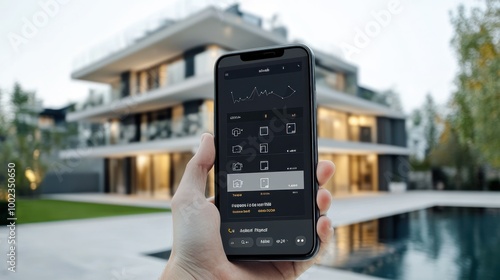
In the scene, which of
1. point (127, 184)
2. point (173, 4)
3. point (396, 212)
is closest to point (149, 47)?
point (173, 4)

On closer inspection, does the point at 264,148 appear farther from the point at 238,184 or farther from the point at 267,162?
the point at 238,184

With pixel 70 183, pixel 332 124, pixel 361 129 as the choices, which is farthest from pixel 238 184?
pixel 70 183

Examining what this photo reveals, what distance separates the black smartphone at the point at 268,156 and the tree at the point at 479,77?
10.6 metres

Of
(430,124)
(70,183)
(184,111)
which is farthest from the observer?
(430,124)

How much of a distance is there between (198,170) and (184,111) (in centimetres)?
1666

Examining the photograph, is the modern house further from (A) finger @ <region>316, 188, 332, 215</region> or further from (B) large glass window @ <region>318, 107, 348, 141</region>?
(A) finger @ <region>316, 188, 332, 215</region>

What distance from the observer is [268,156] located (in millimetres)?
1816

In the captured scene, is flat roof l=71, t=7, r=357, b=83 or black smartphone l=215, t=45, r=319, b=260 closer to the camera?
black smartphone l=215, t=45, r=319, b=260

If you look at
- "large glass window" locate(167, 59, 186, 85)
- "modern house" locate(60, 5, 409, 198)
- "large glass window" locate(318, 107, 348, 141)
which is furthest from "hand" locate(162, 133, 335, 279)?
"large glass window" locate(318, 107, 348, 141)

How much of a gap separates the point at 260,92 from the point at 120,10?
27.6 feet

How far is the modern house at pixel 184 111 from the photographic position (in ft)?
53.5

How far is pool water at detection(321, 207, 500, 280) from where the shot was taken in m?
5.65

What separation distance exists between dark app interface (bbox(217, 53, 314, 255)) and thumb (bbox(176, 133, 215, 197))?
0.27ft

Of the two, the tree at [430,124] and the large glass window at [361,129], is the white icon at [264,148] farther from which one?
the tree at [430,124]
